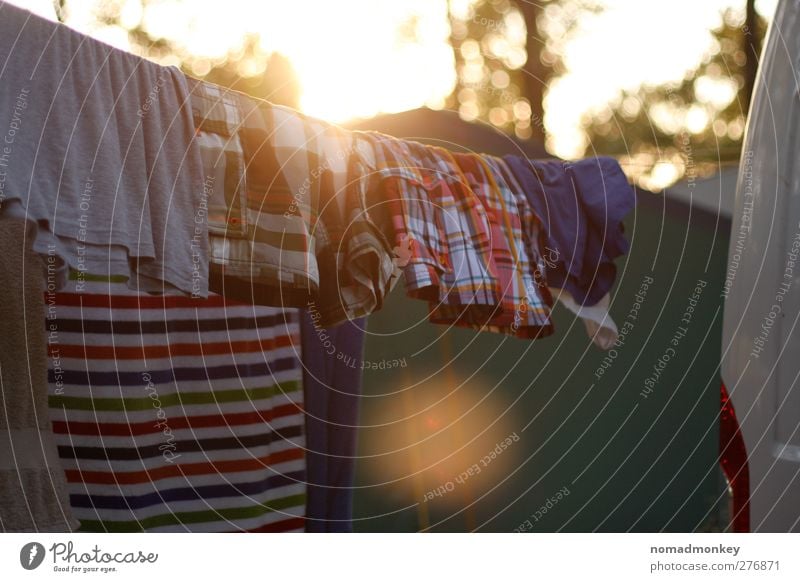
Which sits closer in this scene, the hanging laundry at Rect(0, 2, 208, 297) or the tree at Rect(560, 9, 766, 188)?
the hanging laundry at Rect(0, 2, 208, 297)

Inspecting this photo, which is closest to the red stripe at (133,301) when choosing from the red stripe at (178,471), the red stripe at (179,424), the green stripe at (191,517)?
the red stripe at (179,424)

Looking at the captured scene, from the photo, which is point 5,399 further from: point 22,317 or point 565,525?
point 565,525

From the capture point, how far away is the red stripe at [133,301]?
191 centimetres

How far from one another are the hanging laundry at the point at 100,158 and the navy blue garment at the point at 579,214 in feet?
3.01

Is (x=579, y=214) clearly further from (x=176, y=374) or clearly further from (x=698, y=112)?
(x=698, y=112)

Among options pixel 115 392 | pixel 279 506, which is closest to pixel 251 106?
pixel 115 392

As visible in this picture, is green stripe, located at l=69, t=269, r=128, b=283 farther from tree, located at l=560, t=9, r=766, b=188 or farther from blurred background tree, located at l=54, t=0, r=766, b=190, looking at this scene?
tree, located at l=560, t=9, r=766, b=188

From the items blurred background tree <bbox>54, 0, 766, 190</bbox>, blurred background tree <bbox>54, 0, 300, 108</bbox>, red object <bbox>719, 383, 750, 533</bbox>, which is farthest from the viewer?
blurred background tree <bbox>54, 0, 766, 190</bbox>

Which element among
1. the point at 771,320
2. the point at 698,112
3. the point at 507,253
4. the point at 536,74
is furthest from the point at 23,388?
the point at 698,112

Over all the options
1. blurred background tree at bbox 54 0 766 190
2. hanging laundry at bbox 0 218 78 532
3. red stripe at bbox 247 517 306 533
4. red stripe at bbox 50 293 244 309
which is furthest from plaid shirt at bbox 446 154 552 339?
hanging laundry at bbox 0 218 78 532

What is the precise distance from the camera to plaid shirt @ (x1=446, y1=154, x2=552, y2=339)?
2133 mm

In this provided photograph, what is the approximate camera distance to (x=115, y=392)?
1.97 m

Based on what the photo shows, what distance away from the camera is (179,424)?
2104mm

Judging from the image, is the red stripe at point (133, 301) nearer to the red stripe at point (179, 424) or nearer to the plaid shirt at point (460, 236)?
the red stripe at point (179, 424)
